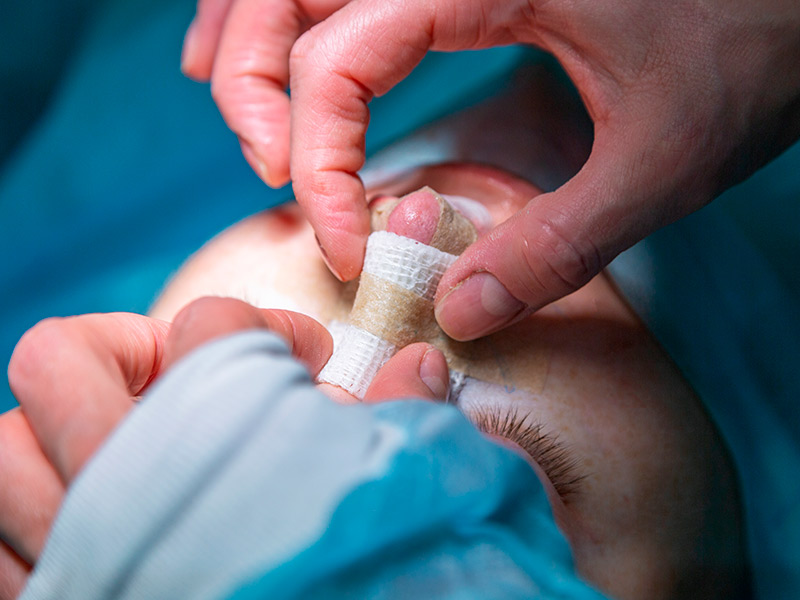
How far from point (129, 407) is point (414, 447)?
23cm

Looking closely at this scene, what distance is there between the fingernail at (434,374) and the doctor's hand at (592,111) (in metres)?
0.09

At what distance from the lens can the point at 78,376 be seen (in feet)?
1.56

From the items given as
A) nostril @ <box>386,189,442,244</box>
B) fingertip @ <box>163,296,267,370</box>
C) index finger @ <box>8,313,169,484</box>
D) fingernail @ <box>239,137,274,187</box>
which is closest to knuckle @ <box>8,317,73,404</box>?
index finger @ <box>8,313,169,484</box>

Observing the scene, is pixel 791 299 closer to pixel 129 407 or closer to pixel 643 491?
pixel 643 491

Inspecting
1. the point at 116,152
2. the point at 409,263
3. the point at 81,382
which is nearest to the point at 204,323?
the point at 81,382

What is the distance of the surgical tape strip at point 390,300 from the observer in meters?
0.70

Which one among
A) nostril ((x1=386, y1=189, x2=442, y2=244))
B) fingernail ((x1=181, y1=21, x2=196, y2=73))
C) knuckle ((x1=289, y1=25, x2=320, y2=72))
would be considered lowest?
nostril ((x1=386, y1=189, x2=442, y2=244))

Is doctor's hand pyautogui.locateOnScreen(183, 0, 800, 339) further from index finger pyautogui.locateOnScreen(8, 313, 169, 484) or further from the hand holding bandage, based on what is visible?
index finger pyautogui.locateOnScreen(8, 313, 169, 484)

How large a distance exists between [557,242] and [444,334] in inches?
8.0

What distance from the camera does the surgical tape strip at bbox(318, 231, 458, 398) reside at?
699 millimetres

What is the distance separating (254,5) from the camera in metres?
1.00

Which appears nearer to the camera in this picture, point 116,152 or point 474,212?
point 474,212

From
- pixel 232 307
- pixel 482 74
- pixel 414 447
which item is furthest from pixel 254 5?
pixel 414 447

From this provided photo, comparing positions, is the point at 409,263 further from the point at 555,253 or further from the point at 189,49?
the point at 189,49
